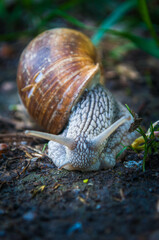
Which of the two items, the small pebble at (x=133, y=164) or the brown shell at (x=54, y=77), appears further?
the brown shell at (x=54, y=77)

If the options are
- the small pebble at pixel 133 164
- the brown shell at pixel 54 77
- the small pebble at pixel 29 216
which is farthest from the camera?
the brown shell at pixel 54 77

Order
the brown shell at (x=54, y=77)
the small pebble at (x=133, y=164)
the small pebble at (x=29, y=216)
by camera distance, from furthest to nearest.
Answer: the brown shell at (x=54, y=77)
the small pebble at (x=133, y=164)
the small pebble at (x=29, y=216)

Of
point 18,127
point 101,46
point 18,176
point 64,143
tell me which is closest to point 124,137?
point 64,143

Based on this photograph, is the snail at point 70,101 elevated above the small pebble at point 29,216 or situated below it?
above

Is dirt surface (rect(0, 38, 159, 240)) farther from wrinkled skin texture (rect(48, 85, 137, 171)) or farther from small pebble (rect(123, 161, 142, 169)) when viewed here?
wrinkled skin texture (rect(48, 85, 137, 171))

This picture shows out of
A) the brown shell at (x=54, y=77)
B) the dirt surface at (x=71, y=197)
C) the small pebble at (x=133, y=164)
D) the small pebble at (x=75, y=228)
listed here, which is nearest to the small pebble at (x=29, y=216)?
the dirt surface at (x=71, y=197)

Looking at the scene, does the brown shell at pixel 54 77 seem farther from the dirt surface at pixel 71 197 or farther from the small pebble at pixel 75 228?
the small pebble at pixel 75 228

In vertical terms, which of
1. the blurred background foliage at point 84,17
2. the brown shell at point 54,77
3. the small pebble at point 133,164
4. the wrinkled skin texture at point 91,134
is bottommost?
the small pebble at point 133,164
